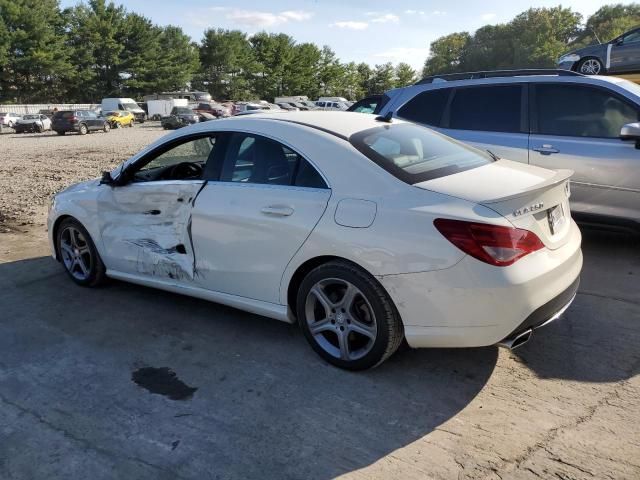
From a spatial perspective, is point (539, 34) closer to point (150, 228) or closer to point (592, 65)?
point (592, 65)

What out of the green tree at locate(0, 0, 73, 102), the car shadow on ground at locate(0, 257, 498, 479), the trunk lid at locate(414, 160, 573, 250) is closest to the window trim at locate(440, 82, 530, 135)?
the trunk lid at locate(414, 160, 573, 250)

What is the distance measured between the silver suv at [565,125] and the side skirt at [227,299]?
3.32 meters

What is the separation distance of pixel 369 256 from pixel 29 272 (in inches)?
160

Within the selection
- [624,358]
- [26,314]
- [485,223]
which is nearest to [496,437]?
[485,223]

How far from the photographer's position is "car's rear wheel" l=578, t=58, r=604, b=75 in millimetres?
12312

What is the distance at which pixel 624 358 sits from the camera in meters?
3.45

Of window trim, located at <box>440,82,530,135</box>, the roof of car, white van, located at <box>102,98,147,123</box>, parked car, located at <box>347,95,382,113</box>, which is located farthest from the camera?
white van, located at <box>102,98,147,123</box>

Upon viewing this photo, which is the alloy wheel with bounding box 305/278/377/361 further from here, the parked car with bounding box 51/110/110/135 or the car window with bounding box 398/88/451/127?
the parked car with bounding box 51/110/110/135

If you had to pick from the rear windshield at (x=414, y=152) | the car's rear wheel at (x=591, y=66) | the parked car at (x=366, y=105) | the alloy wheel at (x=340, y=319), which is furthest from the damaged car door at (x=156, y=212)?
the car's rear wheel at (x=591, y=66)

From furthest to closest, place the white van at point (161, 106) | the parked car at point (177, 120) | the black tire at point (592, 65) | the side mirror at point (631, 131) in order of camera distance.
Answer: the white van at point (161, 106)
the parked car at point (177, 120)
the black tire at point (592, 65)
the side mirror at point (631, 131)

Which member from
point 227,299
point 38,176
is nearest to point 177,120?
point 38,176

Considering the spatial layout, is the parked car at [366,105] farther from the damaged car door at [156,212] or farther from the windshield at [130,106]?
the windshield at [130,106]

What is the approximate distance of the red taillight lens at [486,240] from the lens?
2811 mm

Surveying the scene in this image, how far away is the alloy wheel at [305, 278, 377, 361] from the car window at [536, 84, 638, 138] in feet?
11.2
